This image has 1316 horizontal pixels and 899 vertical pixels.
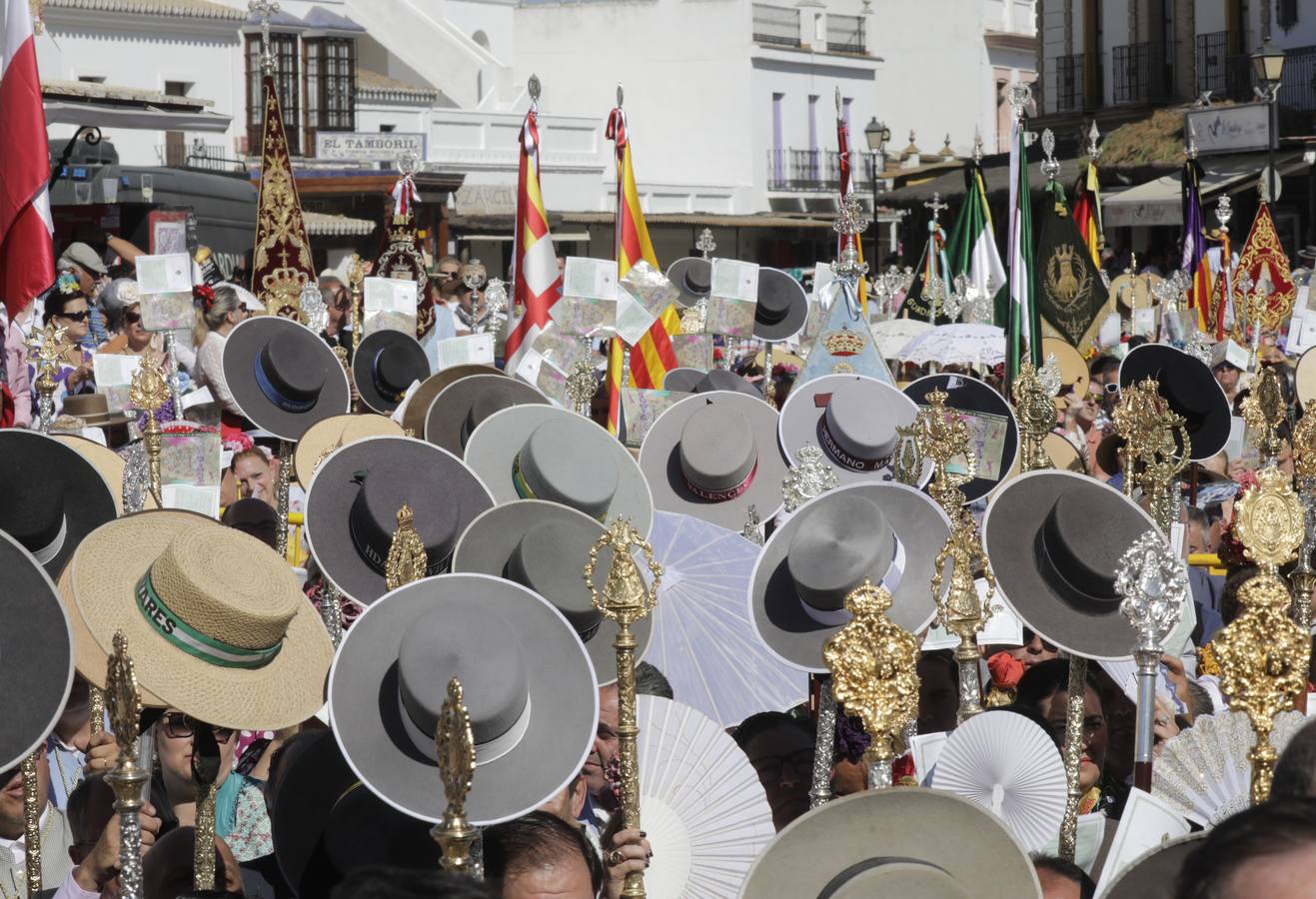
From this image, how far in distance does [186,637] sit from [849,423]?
168 inches

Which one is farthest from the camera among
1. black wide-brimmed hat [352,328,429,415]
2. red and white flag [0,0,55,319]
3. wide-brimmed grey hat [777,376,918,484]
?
black wide-brimmed hat [352,328,429,415]

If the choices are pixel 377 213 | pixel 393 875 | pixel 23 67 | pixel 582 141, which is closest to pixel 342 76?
pixel 582 141

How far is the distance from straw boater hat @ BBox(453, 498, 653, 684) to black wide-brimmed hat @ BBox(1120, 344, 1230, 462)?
404cm

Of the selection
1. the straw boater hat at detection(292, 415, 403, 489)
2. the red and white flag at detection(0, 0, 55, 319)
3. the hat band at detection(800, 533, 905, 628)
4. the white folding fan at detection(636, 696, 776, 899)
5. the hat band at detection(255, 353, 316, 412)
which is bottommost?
the white folding fan at detection(636, 696, 776, 899)

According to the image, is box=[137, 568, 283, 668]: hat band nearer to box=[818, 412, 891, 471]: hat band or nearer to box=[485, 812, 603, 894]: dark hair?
box=[485, 812, 603, 894]: dark hair

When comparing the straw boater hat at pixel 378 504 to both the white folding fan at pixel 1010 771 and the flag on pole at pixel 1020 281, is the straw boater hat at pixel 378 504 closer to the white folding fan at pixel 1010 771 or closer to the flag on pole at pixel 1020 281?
the white folding fan at pixel 1010 771

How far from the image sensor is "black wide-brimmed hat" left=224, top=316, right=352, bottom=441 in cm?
871

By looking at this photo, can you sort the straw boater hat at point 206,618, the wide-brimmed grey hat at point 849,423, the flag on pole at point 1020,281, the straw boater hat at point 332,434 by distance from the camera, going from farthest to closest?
the flag on pole at point 1020,281 → the wide-brimmed grey hat at point 849,423 → the straw boater hat at point 332,434 → the straw boater hat at point 206,618

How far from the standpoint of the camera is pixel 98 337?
489 inches

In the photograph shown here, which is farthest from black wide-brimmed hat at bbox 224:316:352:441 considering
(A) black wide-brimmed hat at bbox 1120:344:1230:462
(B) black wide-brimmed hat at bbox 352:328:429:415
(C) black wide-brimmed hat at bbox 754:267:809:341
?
(C) black wide-brimmed hat at bbox 754:267:809:341

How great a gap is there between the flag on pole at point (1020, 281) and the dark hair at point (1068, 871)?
696 centimetres

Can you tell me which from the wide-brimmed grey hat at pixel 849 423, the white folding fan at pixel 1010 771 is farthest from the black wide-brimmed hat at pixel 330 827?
the wide-brimmed grey hat at pixel 849 423

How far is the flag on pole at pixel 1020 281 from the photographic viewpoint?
35.7 ft

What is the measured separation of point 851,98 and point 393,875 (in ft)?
154
